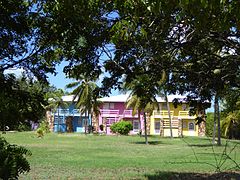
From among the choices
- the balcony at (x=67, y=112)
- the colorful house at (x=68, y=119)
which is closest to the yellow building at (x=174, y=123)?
the colorful house at (x=68, y=119)

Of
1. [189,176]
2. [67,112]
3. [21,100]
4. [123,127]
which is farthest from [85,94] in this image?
[21,100]

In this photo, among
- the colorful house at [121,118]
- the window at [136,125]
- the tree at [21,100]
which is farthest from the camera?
the window at [136,125]

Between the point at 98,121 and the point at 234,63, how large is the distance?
62.0 metres

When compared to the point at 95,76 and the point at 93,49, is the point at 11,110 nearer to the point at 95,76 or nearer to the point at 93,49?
the point at 93,49

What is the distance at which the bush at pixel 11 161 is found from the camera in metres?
4.70

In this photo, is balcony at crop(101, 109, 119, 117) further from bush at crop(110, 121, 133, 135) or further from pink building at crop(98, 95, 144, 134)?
bush at crop(110, 121, 133, 135)

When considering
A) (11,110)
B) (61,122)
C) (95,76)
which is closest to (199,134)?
(61,122)

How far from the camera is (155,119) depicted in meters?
69.5

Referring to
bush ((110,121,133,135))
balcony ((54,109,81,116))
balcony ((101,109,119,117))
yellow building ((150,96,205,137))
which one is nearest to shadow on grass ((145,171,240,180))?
bush ((110,121,133,135))

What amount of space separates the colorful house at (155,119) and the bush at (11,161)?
6117 cm

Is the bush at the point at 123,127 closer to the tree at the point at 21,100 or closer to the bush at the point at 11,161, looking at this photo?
the tree at the point at 21,100

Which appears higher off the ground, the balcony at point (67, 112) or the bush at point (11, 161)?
the balcony at point (67, 112)

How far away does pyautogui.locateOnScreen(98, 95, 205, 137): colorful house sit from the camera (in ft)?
221

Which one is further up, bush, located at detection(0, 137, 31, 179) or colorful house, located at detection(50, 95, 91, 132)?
colorful house, located at detection(50, 95, 91, 132)
